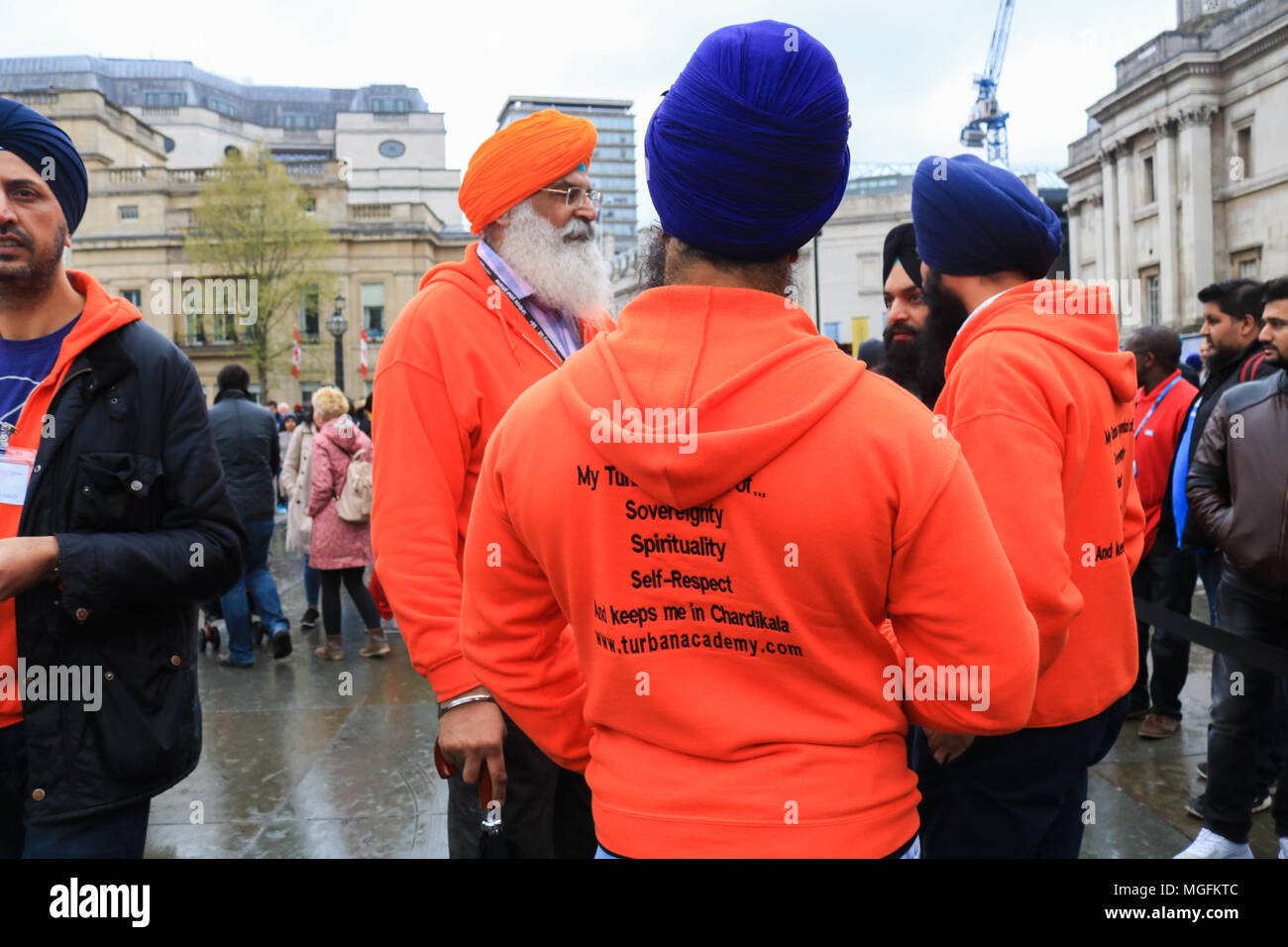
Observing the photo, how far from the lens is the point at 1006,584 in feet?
4.67

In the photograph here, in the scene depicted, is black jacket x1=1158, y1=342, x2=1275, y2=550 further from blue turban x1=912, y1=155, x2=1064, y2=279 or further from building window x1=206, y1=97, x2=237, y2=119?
building window x1=206, y1=97, x2=237, y2=119

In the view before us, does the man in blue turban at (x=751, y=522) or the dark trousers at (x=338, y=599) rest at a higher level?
the man in blue turban at (x=751, y=522)

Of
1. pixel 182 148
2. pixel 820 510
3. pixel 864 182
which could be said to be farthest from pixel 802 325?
pixel 182 148

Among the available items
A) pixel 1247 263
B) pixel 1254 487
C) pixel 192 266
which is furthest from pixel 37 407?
pixel 192 266

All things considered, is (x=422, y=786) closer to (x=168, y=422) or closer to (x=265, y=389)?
(x=168, y=422)

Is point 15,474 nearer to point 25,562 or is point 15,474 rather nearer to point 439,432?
point 25,562

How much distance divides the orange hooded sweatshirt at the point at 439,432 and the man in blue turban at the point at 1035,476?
108cm

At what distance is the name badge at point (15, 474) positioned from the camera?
2281 millimetres

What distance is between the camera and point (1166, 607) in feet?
19.2

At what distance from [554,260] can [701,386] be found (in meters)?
1.46

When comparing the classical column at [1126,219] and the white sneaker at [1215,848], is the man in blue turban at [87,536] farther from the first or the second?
the classical column at [1126,219]

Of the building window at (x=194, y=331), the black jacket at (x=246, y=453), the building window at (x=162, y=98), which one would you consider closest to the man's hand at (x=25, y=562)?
the black jacket at (x=246, y=453)

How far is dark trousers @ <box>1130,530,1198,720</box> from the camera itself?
5.53 meters
